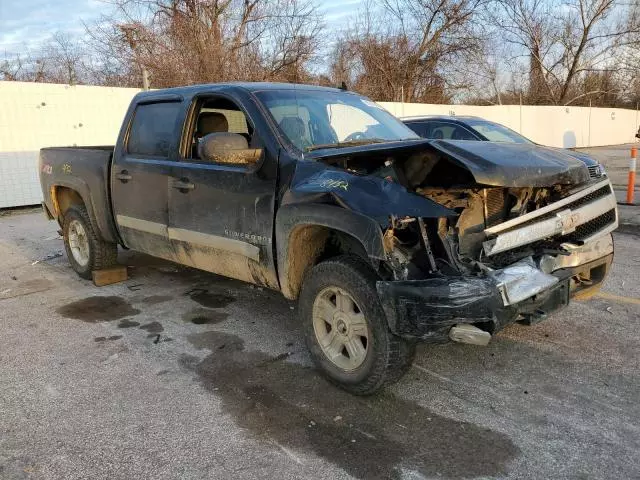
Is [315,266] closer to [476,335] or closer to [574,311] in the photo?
[476,335]

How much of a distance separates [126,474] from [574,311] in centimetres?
386

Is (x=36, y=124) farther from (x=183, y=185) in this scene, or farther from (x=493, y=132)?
(x=493, y=132)

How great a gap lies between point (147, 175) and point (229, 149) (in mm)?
1446

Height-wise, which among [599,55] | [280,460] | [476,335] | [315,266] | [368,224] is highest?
[599,55]

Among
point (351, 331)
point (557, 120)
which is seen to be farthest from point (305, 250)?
point (557, 120)

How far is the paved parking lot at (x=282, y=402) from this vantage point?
2781 mm

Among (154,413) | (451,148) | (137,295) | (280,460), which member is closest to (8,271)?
(137,295)

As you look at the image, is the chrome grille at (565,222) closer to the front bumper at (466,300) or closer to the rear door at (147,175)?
the front bumper at (466,300)

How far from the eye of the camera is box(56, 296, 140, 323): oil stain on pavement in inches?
200

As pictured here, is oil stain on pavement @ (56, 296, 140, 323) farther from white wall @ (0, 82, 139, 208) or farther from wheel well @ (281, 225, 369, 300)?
white wall @ (0, 82, 139, 208)

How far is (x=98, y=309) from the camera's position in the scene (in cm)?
532

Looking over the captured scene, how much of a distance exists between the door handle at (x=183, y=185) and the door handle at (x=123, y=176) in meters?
0.81

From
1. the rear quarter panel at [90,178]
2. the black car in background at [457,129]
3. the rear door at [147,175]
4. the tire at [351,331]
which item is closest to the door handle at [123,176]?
the rear door at [147,175]

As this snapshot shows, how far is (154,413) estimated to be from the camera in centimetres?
330
